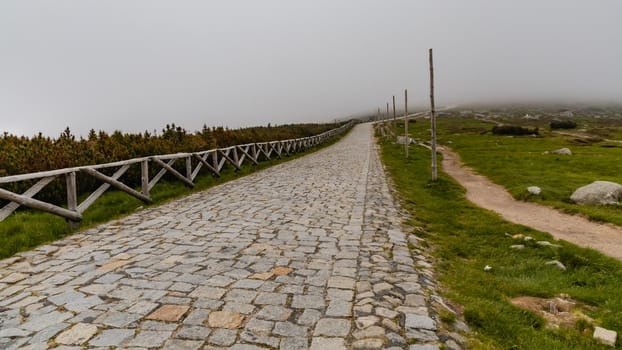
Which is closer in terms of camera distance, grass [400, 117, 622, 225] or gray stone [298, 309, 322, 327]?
gray stone [298, 309, 322, 327]

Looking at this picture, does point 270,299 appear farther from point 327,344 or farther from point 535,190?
point 535,190

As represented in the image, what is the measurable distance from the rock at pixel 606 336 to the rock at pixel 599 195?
353 inches

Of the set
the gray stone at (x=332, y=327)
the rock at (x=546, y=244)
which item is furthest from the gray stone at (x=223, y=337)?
the rock at (x=546, y=244)

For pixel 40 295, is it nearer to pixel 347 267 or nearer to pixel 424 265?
pixel 347 267

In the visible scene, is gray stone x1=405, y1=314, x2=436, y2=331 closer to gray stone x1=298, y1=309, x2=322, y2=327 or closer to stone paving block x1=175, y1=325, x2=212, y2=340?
gray stone x1=298, y1=309, x2=322, y2=327

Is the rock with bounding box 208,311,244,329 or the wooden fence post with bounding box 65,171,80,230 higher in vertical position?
the wooden fence post with bounding box 65,171,80,230

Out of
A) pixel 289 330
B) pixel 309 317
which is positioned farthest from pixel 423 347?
pixel 289 330

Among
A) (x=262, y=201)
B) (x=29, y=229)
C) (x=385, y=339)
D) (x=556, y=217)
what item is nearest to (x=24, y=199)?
(x=29, y=229)

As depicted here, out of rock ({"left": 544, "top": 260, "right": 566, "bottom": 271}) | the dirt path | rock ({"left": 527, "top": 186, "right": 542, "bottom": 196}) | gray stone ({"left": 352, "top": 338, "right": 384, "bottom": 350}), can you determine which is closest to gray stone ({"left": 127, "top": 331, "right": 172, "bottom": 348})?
gray stone ({"left": 352, "top": 338, "right": 384, "bottom": 350})

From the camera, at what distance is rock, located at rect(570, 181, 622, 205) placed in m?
11.0

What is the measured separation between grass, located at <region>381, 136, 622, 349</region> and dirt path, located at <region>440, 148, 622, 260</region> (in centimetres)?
78

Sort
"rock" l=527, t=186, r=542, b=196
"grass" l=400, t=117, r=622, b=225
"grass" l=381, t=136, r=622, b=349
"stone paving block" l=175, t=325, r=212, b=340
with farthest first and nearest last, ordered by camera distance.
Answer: "rock" l=527, t=186, r=542, b=196 < "grass" l=400, t=117, r=622, b=225 < "grass" l=381, t=136, r=622, b=349 < "stone paving block" l=175, t=325, r=212, b=340

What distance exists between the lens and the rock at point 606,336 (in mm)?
3709

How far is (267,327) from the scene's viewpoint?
3.57 metres
